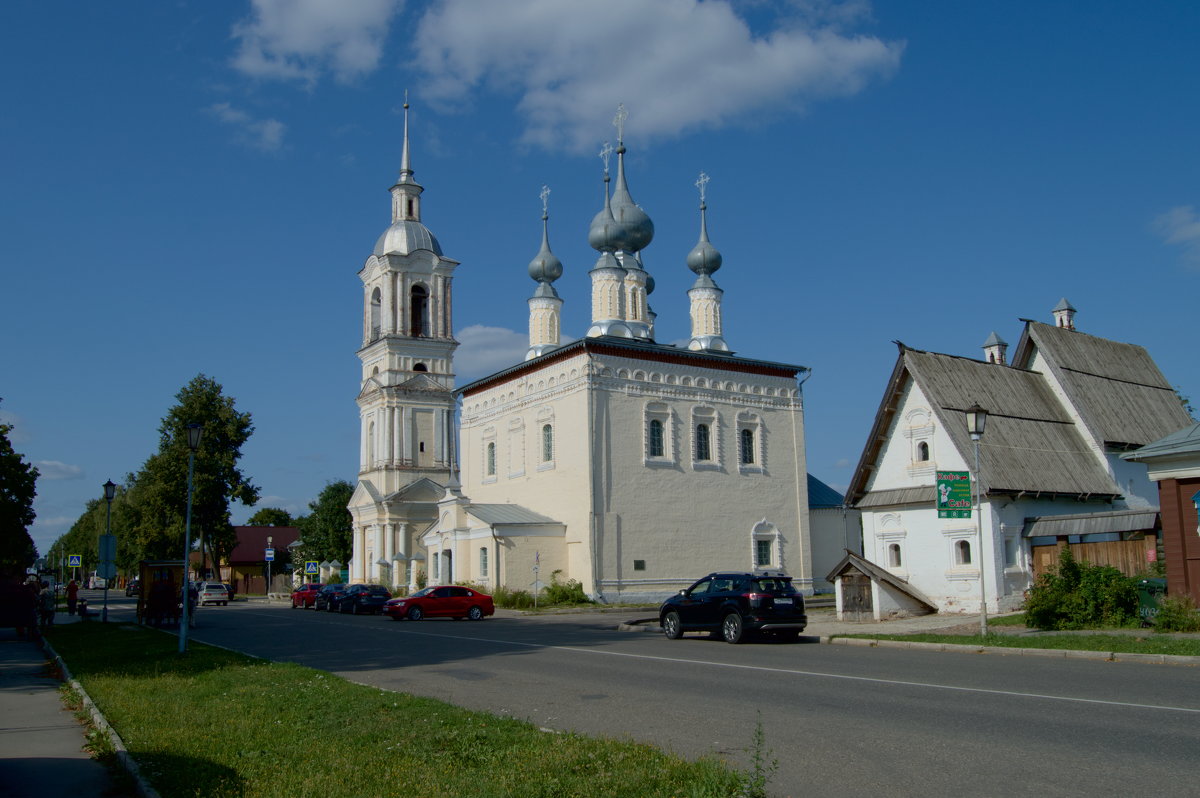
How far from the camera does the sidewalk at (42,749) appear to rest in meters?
8.13

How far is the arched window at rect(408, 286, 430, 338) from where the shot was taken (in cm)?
5862

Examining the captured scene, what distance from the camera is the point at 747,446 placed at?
45.8 meters

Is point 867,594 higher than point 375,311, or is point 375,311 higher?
point 375,311

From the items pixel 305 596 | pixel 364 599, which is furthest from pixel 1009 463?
pixel 305 596

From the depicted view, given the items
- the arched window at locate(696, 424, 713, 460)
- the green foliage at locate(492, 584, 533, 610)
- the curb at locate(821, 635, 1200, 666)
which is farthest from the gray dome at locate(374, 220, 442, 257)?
the curb at locate(821, 635, 1200, 666)

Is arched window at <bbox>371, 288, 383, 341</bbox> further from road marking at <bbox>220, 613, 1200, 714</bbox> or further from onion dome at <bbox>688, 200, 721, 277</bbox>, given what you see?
road marking at <bbox>220, 613, 1200, 714</bbox>

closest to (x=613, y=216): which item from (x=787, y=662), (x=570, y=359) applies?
(x=570, y=359)

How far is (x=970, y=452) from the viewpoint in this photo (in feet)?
86.9

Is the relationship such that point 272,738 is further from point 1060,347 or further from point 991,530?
point 1060,347

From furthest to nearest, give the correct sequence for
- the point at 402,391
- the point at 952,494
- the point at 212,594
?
the point at 402,391
the point at 212,594
the point at 952,494

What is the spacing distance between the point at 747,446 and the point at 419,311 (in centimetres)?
2292

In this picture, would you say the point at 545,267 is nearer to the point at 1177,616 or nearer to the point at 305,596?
the point at 305,596

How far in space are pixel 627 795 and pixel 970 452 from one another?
2229 cm

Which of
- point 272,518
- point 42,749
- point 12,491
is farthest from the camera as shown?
point 272,518
